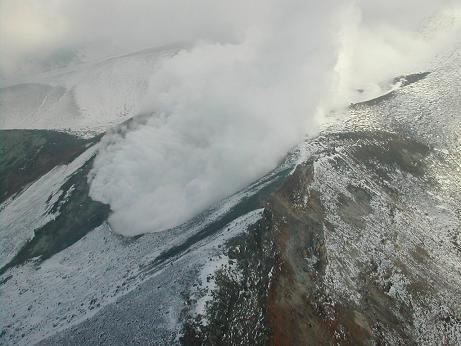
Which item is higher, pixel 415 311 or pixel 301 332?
pixel 301 332

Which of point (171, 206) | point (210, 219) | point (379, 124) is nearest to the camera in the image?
point (210, 219)

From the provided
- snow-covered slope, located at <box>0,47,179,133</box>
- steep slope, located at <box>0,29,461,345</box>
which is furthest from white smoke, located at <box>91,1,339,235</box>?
snow-covered slope, located at <box>0,47,179,133</box>

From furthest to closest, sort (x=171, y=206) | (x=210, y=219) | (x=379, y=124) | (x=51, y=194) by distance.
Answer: (x=379, y=124), (x=51, y=194), (x=171, y=206), (x=210, y=219)

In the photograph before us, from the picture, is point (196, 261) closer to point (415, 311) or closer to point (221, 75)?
point (415, 311)

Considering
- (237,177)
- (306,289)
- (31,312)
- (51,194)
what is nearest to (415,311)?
(306,289)

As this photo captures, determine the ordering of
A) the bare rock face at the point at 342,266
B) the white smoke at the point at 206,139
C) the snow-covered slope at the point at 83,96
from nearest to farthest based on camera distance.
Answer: the bare rock face at the point at 342,266, the white smoke at the point at 206,139, the snow-covered slope at the point at 83,96

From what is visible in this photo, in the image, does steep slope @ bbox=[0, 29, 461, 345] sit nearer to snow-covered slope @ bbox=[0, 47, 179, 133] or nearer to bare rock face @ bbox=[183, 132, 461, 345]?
bare rock face @ bbox=[183, 132, 461, 345]

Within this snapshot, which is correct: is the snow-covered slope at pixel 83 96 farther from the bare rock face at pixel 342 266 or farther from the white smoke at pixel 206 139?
the bare rock face at pixel 342 266

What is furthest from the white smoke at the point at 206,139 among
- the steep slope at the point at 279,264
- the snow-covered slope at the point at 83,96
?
the snow-covered slope at the point at 83,96

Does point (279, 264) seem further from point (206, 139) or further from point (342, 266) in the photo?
point (206, 139)

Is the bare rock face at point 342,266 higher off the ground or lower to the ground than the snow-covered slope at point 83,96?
higher

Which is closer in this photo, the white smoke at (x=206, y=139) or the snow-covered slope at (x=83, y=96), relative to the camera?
the white smoke at (x=206, y=139)
